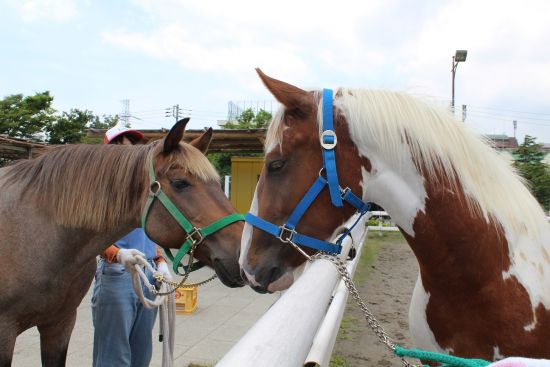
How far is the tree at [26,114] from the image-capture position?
22156 mm

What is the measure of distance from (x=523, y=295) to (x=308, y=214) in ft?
3.12

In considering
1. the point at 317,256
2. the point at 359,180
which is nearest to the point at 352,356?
the point at 317,256

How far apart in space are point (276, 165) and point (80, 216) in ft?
4.65

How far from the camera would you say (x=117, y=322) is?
278 cm

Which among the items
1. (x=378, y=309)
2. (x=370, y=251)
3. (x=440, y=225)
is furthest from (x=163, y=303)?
(x=370, y=251)

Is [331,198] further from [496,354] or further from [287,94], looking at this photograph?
[496,354]

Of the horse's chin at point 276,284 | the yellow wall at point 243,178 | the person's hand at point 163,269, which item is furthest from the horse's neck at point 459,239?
the yellow wall at point 243,178

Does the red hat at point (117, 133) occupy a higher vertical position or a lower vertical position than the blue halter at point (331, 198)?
higher

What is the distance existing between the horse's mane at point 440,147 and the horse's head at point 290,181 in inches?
3.2

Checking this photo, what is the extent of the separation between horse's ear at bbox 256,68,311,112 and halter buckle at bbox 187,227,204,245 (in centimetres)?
103

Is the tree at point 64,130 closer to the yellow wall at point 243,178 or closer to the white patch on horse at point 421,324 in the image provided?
the yellow wall at point 243,178

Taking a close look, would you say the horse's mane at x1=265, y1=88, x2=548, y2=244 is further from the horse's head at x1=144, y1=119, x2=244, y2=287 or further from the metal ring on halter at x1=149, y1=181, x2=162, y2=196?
the metal ring on halter at x1=149, y1=181, x2=162, y2=196

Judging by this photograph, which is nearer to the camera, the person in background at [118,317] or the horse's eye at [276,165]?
the horse's eye at [276,165]

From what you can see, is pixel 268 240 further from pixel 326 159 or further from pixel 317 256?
pixel 326 159
